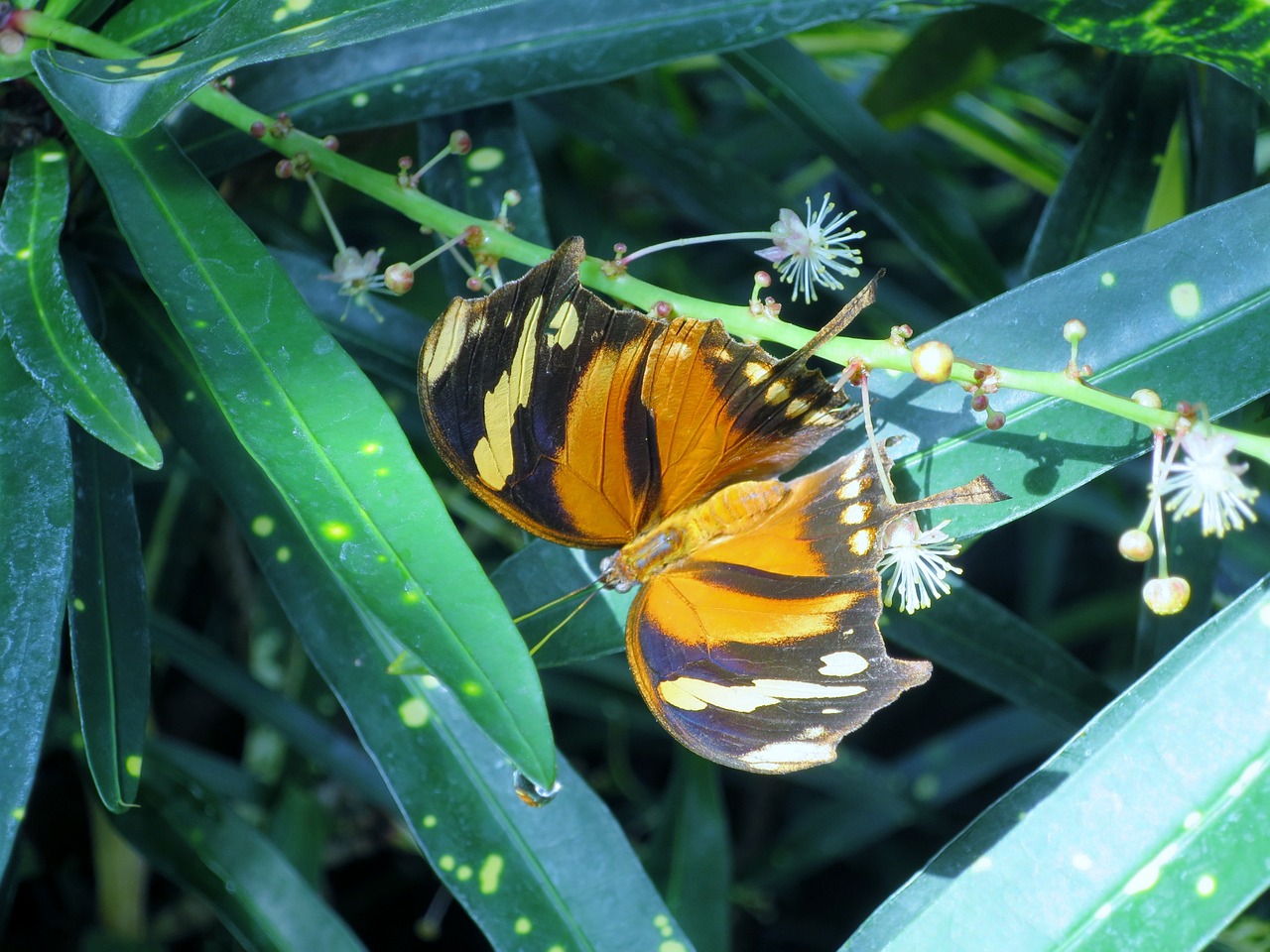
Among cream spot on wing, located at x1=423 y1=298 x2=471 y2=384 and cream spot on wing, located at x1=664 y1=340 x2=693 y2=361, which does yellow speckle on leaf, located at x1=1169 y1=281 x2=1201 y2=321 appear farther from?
cream spot on wing, located at x1=423 y1=298 x2=471 y2=384

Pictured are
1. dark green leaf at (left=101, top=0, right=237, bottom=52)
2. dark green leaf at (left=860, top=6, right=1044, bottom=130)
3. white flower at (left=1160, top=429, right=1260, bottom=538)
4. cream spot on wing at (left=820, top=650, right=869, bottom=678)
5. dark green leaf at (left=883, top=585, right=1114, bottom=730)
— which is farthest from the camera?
dark green leaf at (left=860, top=6, right=1044, bottom=130)

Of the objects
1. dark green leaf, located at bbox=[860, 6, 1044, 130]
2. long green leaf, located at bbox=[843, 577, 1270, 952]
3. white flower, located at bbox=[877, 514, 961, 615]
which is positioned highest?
dark green leaf, located at bbox=[860, 6, 1044, 130]

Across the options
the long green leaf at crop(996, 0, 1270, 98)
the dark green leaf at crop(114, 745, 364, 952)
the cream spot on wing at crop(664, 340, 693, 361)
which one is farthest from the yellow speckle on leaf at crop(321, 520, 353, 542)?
the long green leaf at crop(996, 0, 1270, 98)

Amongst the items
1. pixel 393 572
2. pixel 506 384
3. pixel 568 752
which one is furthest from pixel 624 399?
pixel 568 752

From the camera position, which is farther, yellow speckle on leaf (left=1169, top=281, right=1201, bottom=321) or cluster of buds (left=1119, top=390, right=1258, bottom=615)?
yellow speckle on leaf (left=1169, top=281, right=1201, bottom=321)

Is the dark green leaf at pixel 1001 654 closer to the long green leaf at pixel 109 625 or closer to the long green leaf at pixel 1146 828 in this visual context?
the long green leaf at pixel 1146 828

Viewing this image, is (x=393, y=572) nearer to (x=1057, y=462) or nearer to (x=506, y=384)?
(x=506, y=384)

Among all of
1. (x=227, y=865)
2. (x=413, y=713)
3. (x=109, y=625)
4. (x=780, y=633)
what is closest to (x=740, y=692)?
(x=780, y=633)

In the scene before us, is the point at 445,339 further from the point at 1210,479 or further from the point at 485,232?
the point at 1210,479
